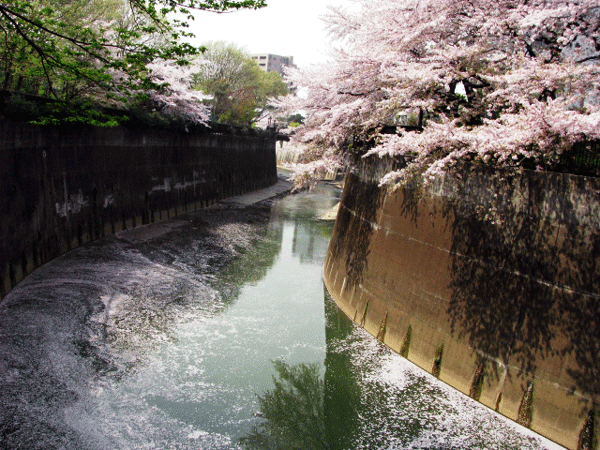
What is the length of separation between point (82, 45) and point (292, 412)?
13.9m

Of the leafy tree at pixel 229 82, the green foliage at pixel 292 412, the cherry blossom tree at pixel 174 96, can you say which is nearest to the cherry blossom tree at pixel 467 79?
the green foliage at pixel 292 412

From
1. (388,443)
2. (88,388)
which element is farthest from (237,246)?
(388,443)

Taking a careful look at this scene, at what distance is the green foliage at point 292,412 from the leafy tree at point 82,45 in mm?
6219

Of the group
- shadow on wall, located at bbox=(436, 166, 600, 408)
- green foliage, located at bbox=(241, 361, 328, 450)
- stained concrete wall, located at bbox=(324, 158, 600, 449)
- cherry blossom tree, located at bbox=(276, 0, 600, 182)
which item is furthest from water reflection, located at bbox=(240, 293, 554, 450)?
cherry blossom tree, located at bbox=(276, 0, 600, 182)

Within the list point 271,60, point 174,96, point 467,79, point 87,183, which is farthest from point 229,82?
point 271,60

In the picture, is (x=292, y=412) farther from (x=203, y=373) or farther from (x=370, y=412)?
(x=203, y=373)

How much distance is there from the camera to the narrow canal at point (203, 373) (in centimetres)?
739

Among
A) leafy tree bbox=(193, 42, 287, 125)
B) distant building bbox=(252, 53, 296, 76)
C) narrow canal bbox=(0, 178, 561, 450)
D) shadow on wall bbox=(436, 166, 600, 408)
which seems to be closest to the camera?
shadow on wall bbox=(436, 166, 600, 408)

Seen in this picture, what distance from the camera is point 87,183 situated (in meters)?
17.8

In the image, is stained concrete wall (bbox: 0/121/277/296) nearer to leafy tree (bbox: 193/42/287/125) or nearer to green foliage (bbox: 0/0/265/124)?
green foliage (bbox: 0/0/265/124)

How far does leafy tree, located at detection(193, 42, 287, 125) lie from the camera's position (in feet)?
147

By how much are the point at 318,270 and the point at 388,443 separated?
967cm

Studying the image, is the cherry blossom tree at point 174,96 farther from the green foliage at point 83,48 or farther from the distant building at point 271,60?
the distant building at point 271,60

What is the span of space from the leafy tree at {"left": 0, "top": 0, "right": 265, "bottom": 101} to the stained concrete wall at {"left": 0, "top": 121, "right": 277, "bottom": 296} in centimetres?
185
